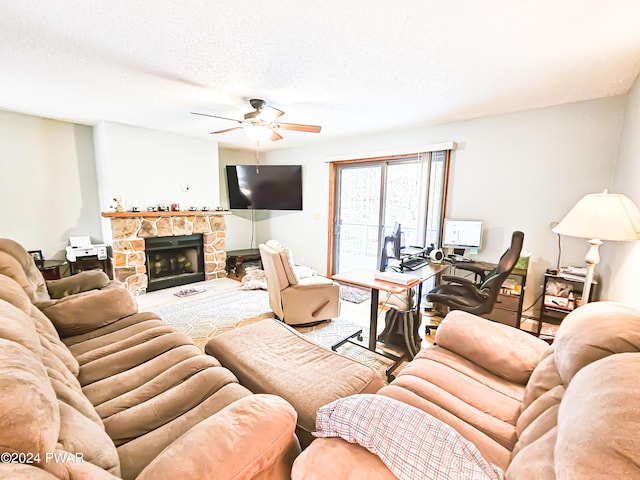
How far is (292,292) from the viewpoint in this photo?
2967mm

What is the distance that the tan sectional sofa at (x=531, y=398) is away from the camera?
0.61m

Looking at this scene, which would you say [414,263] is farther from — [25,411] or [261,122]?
[25,411]

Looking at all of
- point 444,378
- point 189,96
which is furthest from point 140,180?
point 444,378

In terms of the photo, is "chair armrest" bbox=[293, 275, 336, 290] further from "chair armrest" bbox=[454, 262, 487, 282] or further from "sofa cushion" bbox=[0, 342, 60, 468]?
"sofa cushion" bbox=[0, 342, 60, 468]

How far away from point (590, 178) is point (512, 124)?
3.01 ft

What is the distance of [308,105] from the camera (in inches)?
116

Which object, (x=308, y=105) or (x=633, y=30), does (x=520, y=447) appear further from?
(x=308, y=105)

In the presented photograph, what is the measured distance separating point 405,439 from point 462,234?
293cm

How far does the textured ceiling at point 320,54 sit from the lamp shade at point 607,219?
3.24 ft

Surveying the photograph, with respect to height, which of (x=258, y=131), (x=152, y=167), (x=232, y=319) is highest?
(x=258, y=131)

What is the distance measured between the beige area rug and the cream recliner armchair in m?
0.17

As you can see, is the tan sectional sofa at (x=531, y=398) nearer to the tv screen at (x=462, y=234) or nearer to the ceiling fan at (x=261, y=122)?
the tv screen at (x=462, y=234)

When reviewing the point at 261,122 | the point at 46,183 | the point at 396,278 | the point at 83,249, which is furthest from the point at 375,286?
the point at 46,183

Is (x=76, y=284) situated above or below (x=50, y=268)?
above
